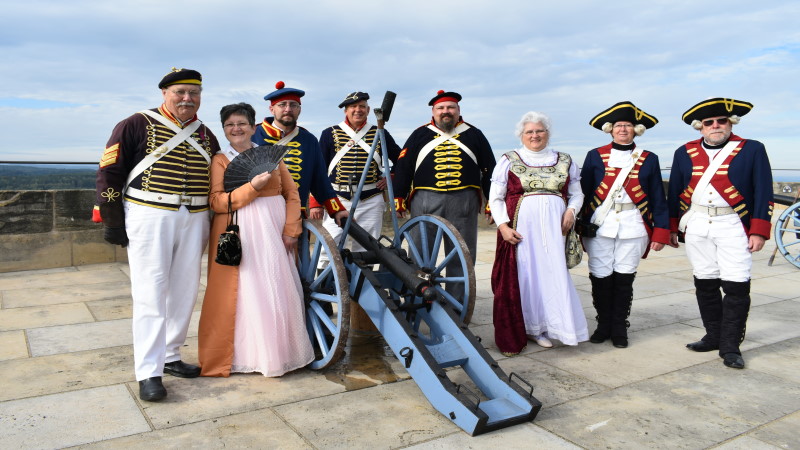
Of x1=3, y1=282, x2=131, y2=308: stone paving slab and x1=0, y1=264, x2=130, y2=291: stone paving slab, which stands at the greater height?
x1=3, y1=282, x2=131, y2=308: stone paving slab

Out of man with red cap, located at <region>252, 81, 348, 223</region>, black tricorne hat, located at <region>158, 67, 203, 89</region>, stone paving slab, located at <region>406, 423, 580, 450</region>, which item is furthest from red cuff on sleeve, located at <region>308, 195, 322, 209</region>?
stone paving slab, located at <region>406, 423, 580, 450</region>

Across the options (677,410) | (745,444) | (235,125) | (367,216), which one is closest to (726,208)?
(677,410)

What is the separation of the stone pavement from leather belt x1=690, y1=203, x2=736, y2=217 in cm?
81

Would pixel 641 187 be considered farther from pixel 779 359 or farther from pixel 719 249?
pixel 779 359

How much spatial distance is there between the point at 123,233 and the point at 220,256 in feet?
1.46

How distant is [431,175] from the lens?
435 centimetres

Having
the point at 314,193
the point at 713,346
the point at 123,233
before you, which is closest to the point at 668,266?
the point at 713,346

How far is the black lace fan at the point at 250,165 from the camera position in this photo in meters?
3.31

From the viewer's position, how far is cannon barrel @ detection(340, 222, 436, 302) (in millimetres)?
3271

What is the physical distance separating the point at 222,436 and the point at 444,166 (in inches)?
89.9

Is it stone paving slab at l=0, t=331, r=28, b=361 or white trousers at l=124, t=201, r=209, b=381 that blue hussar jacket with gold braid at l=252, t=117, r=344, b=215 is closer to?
white trousers at l=124, t=201, r=209, b=381

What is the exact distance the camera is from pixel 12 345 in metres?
3.96

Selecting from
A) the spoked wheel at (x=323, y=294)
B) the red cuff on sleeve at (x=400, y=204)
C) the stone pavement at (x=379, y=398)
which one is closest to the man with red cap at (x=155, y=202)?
the stone pavement at (x=379, y=398)

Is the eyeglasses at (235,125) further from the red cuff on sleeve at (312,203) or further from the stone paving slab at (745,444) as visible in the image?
the stone paving slab at (745,444)
